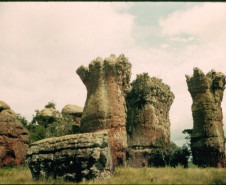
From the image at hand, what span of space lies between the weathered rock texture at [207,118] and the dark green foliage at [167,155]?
0.99m

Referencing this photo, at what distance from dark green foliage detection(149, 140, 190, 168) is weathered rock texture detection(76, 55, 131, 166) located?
4775 mm

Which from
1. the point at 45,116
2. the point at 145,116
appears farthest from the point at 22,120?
the point at 145,116

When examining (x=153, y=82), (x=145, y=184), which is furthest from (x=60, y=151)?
(x=153, y=82)

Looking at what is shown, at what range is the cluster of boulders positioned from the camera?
11.1 metres

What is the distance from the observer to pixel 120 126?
1761 centimetres

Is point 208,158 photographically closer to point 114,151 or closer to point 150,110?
point 150,110

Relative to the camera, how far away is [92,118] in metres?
17.7

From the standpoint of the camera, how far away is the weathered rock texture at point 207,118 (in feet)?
71.3

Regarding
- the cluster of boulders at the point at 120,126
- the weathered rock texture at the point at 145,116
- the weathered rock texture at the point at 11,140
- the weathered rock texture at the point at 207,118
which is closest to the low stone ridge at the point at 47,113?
the cluster of boulders at the point at 120,126

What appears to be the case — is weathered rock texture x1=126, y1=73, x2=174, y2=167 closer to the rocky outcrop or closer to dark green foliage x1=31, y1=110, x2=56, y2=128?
the rocky outcrop

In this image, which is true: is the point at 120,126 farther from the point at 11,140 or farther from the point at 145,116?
the point at 11,140

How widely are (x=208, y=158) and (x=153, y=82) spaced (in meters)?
8.66

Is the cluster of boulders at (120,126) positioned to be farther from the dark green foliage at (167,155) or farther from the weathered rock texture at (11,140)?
the dark green foliage at (167,155)

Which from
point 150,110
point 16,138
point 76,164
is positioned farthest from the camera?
point 150,110
